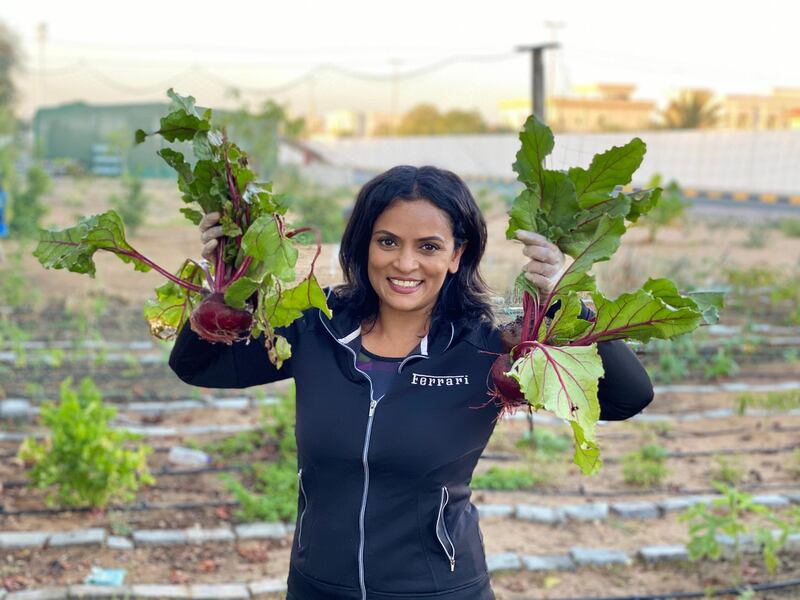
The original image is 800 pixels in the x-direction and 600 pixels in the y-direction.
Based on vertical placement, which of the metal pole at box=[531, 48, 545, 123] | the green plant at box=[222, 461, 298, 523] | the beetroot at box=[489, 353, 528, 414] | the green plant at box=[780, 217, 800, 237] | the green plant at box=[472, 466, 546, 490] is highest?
the metal pole at box=[531, 48, 545, 123]

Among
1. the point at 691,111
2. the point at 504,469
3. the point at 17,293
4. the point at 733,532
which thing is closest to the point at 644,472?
the point at 504,469

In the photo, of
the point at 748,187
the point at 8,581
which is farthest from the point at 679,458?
the point at 748,187

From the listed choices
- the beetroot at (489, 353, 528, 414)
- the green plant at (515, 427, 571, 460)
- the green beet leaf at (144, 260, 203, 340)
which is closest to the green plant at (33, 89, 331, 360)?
the green beet leaf at (144, 260, 203, 340)

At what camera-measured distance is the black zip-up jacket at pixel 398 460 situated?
2.08 meters

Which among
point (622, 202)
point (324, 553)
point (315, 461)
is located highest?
point (622, 202)

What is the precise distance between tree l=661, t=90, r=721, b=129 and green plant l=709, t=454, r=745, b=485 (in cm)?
2048

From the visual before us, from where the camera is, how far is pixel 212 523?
15.8 ft

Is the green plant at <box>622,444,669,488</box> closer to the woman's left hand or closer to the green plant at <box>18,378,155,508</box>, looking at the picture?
the green plant at <box>18,378,155,508</box>

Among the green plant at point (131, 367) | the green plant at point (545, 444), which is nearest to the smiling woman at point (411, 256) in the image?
the green plant at point (545, 444)

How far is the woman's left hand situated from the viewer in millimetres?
2031

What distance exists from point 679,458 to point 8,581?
13.3 ft

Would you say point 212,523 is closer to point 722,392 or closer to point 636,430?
point 636,430

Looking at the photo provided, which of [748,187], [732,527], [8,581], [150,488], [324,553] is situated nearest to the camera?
[324,553]

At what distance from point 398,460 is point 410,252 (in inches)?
18.9
